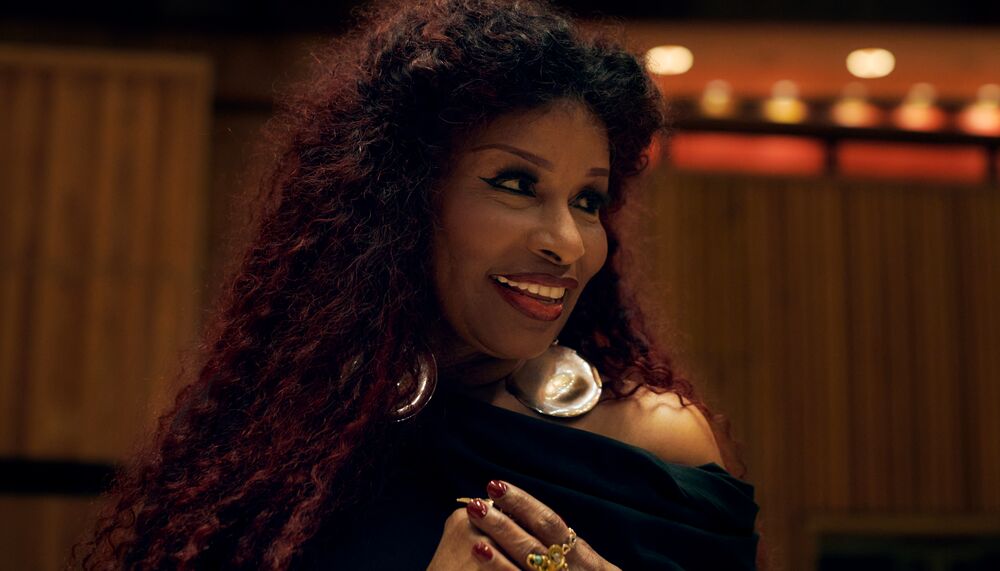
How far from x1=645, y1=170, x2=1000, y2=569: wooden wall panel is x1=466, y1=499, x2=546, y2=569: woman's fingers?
12.9ft

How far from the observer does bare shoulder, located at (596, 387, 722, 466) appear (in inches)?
58.9

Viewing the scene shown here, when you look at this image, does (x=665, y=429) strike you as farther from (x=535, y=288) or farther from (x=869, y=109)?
(x=869, y=109)

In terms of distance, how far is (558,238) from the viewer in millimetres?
1431

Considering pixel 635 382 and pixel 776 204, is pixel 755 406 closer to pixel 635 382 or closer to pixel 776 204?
pixel 776 204

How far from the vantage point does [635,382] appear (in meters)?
1.58

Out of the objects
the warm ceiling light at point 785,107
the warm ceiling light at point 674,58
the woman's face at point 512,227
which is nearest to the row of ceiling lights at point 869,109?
the warm ceiling light at point 785,107

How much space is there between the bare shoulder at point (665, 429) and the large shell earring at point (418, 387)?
0.86ft

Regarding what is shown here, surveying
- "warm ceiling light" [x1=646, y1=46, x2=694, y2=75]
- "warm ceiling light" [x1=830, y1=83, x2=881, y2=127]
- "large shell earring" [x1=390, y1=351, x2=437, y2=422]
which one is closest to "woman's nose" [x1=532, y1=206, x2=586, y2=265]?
"large shell earring" [x1=390, y1=351, x2=437, y2=422]

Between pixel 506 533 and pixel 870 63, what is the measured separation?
4295 mm

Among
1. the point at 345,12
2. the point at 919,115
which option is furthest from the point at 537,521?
the point at 919,115

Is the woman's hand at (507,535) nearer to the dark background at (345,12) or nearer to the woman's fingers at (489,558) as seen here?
the woman's fingers at (489,558)

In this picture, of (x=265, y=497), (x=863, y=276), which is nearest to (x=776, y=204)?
(x=863, y=276)

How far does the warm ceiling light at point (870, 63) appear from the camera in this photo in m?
4.85

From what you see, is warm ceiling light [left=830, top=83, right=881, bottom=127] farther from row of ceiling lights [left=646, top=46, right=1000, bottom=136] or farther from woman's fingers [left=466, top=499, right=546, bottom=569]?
woman's fingers [left=466, top=499, right=546, bottom=569]
